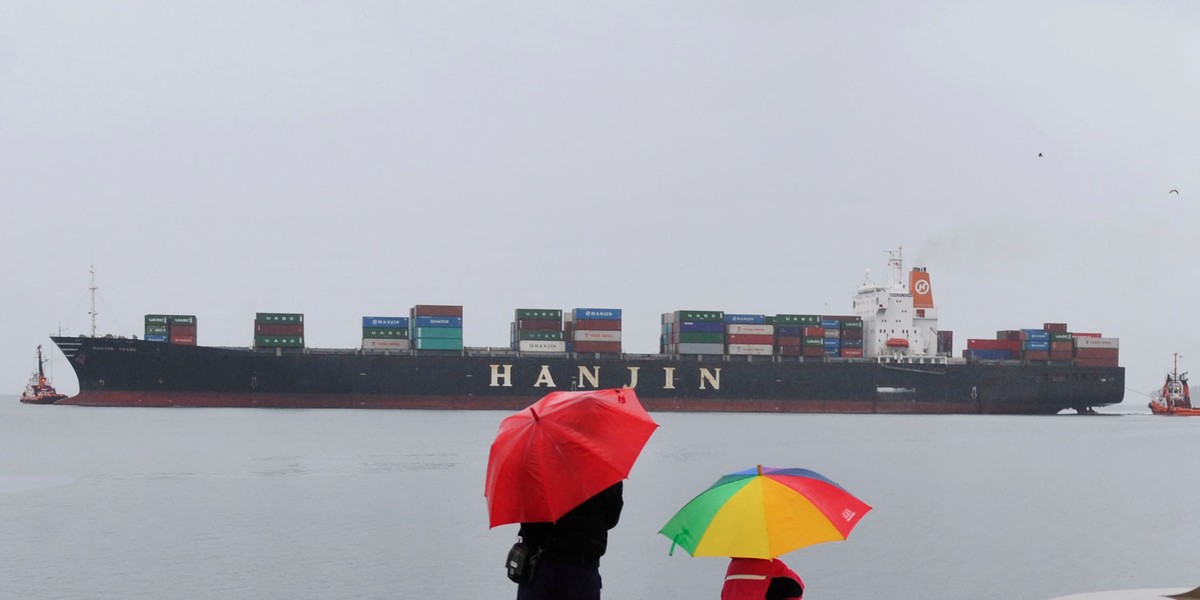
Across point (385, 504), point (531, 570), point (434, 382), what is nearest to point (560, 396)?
point (531, 570)

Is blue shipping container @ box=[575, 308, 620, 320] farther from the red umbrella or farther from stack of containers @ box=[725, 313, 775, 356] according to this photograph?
the red umbrella

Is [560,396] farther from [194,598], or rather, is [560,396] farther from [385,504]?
[385,504]

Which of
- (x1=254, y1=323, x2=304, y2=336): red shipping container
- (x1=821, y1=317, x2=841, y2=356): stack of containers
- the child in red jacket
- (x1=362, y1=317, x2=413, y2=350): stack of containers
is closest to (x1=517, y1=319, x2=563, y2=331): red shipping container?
(x1=362, y1=317, x2=413, y2=350): stack of containers

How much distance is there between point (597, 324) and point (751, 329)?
7748 millimetres

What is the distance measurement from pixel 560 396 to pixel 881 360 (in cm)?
6009

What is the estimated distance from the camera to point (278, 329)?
58.4m

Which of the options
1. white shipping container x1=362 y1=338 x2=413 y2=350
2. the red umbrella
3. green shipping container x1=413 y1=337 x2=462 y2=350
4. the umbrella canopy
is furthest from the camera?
white shipping container x1=362 y1=338 x2=413 y2=350

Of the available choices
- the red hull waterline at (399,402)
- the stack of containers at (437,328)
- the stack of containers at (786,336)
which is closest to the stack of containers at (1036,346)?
the red hull waterline at (399,402)

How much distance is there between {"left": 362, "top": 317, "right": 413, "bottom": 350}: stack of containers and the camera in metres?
59.5

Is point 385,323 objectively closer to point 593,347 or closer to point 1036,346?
point 593,347

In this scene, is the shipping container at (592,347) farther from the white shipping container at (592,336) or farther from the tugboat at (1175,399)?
the tugboat at (1175,399)

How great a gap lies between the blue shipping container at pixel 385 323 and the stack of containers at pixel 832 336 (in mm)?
21404

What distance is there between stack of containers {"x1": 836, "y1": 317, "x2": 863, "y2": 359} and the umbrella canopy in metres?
60.5

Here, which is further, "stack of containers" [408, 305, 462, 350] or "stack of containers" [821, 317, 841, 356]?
"stack of containers" [821, 317, 841, 356]
